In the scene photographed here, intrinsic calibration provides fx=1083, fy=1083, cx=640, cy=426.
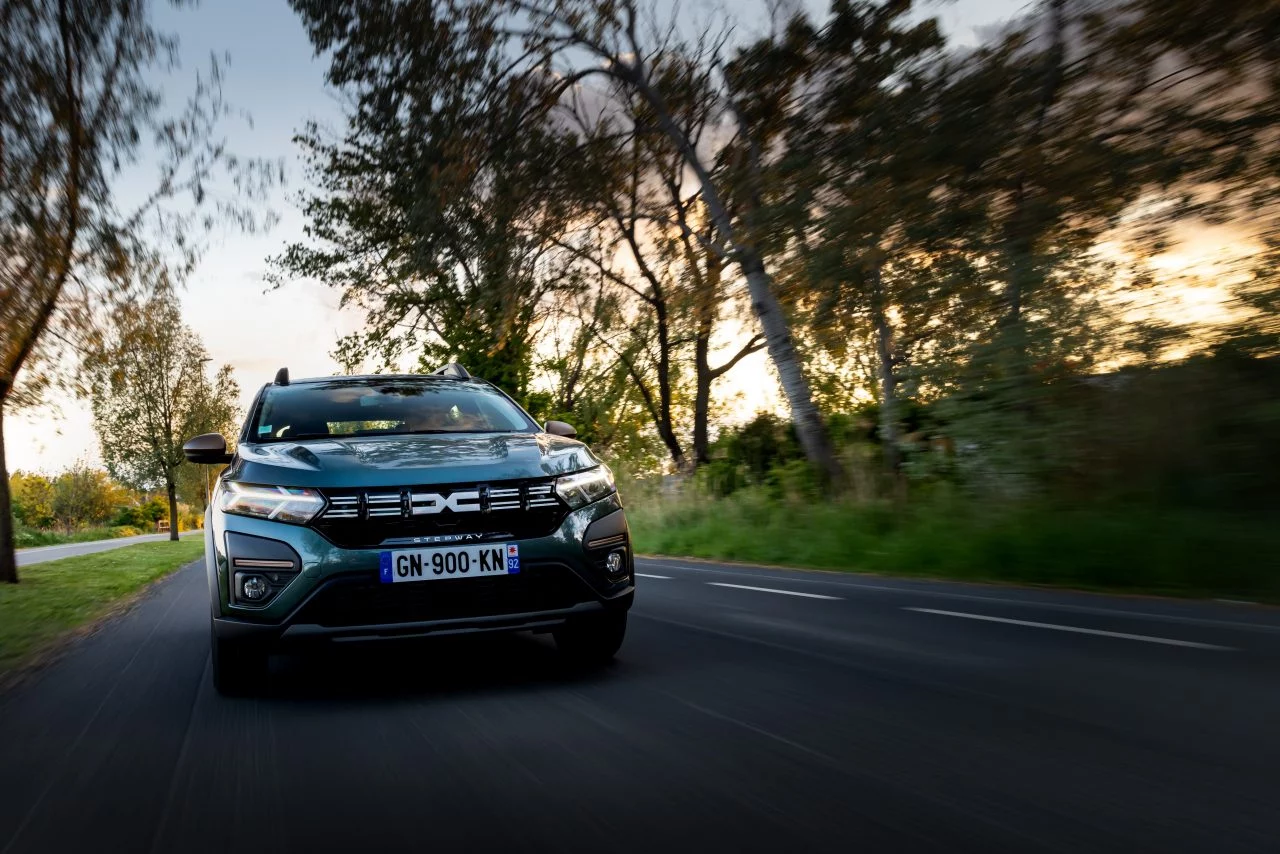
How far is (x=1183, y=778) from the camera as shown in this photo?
3.25 meters

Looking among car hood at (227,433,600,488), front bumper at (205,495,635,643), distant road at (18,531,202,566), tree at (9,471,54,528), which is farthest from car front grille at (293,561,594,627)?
tree at (9,471,54,528)

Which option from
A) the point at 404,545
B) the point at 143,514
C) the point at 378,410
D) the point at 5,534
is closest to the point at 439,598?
the point at 404,545

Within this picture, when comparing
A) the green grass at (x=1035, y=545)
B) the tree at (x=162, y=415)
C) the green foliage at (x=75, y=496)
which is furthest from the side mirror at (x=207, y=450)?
the green foliage at (x=75, y=496)

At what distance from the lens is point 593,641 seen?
557 centimetres

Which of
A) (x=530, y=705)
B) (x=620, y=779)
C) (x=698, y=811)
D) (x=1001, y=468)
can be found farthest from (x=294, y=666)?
(x=1001, y=468)

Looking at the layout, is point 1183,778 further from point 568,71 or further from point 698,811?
point 568,71

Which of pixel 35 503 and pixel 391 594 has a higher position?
pixel 35 503

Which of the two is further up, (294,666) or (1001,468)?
(1001,468)

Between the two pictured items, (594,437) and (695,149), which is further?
(594,437)

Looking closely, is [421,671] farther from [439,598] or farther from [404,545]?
[404,545]

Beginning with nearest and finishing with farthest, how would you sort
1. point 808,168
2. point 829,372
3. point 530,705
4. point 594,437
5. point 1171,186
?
1. point 530,705
2. point 1171,186
3. point 808,168
4. point 829,372
5. point 594,437

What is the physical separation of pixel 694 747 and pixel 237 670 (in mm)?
2412

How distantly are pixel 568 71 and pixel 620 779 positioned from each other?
1518 cm

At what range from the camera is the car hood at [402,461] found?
15.9 feet
